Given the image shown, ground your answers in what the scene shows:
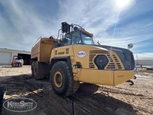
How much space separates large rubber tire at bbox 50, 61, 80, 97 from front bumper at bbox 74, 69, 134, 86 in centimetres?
40

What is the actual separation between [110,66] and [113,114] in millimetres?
1262

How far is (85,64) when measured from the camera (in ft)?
10.2

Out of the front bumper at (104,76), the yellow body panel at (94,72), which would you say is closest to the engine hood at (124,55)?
the yellow body panel at (94,72)

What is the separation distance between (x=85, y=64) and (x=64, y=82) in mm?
1018

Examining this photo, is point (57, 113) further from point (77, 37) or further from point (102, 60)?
point (77, 37)

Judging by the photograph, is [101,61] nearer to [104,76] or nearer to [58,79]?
[104,76]

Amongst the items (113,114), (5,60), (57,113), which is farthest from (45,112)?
(5,60)

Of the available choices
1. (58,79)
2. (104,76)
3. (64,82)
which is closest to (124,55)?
(104,76)

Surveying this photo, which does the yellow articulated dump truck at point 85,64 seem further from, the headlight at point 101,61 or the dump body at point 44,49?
the dump body at point 44,49

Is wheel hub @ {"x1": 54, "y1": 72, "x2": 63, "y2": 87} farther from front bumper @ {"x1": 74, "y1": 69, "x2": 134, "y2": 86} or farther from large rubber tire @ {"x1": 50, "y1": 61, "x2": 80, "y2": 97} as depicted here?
front bumper @ {"x1": 74, "y1": 69, "x2": 134, "y2": 86}

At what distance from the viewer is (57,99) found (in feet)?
11.9

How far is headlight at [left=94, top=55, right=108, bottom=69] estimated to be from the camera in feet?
9.19

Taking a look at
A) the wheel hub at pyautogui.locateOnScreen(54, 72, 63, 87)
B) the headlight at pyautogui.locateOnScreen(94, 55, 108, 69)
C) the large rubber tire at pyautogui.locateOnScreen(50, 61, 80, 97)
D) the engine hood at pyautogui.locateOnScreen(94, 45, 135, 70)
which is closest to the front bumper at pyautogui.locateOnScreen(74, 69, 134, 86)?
the headlight at pyautogui.locateOnScreen(94, 55, 108, 69)

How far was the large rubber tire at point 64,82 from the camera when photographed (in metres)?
3.50
